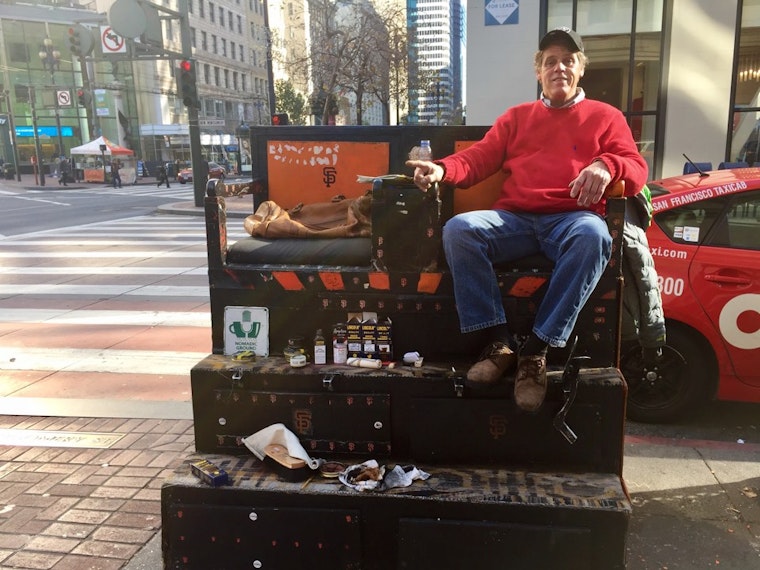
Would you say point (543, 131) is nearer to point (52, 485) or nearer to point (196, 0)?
point (52, 485)

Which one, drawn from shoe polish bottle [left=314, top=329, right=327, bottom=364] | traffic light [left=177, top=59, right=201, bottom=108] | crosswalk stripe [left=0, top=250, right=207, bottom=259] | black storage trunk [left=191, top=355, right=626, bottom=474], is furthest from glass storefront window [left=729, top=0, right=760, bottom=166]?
traffic light [left=177, top=59, right=201, bottom=108]

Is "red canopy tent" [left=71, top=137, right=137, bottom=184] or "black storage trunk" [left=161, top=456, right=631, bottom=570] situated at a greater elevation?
"red canopy tent" [left=71, top=137, right=137, bottom=184]

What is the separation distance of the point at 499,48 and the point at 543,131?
8.83 meters

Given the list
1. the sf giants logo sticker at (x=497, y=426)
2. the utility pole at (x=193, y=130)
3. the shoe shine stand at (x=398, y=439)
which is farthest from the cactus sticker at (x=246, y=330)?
the utility pole at (x=193, y=130)

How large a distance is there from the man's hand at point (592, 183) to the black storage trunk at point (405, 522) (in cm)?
120

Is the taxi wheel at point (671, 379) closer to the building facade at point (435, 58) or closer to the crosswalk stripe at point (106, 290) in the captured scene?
the crosswalk stripe at point (106, 290)

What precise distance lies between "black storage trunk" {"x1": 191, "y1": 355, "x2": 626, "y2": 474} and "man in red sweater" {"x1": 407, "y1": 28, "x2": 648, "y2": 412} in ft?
0.60

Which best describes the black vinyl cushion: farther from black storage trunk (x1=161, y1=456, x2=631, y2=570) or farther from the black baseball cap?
the black baseball cap

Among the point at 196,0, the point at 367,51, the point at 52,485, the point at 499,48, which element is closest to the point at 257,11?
the point at 196,0

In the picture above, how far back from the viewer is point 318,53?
74.7ft

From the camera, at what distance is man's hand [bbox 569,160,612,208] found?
2672 millimetres

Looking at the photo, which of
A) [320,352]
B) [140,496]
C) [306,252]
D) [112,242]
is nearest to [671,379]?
[320,352]

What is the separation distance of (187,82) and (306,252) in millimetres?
18534

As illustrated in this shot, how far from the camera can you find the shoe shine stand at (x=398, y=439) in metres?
2.54
